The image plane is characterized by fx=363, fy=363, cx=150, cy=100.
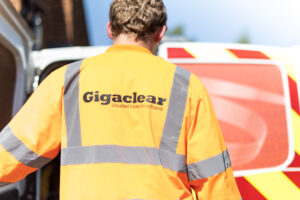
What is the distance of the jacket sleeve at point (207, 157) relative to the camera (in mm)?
1478

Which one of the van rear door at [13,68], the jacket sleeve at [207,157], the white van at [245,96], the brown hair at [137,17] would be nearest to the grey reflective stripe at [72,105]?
the brown hair at [137,17]

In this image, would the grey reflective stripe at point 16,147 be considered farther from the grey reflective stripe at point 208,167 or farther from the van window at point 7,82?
the van window at point 7,82

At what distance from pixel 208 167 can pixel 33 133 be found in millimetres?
730

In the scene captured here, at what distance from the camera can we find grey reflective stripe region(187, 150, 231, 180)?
1480 mm

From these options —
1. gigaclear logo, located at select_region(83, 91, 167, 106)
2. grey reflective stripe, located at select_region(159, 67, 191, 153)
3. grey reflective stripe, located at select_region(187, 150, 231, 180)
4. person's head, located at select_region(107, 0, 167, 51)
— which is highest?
person's head, located at select_region(107, 0, 167, 51)

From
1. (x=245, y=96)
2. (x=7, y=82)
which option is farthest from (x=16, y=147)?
(x=245, y=96)

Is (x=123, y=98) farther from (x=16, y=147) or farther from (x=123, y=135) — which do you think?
(x=16, y=147)

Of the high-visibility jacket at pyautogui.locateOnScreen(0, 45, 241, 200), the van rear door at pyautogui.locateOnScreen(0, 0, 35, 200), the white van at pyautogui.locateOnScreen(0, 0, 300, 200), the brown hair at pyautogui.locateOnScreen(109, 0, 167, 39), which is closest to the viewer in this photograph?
the high-visibility jacket at pyautogui.locateOnScreen(0, 45, 241, 200)

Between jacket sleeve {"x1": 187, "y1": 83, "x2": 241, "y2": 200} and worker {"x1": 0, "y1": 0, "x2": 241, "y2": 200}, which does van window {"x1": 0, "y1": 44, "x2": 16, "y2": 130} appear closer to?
worker {"x1": 0, "y1": 0, "x2": 241, "y2": 200}

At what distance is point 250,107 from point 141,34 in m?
0.78

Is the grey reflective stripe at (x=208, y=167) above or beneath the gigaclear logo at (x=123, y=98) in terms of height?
beneath

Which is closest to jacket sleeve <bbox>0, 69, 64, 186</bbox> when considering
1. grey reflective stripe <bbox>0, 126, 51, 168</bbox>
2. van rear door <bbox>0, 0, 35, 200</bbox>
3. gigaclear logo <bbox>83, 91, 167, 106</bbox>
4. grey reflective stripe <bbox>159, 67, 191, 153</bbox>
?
grey reflective stripe <bbox>0, 126, 51, 168</bbox>

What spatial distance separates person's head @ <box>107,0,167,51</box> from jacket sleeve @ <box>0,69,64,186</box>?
34 cm

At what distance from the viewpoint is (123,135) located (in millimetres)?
1472
